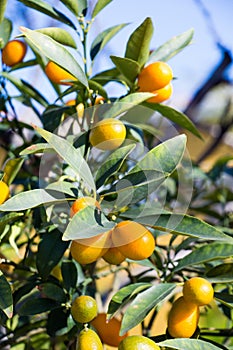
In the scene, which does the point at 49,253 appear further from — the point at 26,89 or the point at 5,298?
the point at 26,89

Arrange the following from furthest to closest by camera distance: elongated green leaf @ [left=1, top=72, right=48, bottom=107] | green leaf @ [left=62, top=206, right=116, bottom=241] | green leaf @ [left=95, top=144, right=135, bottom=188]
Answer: elongated green leaf @ [left=1, top=72, right=48, bottom=107] < green leaf @ [left=95, top=144, right=135, bottom=188] < green leaf @ [left=62, top=206, right=116, bottom=241]

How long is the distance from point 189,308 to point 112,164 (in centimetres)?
19

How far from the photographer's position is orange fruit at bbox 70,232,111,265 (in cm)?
57

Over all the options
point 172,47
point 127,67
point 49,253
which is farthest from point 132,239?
point 172,47

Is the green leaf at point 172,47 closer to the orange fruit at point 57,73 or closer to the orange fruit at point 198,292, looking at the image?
the orange fruit at point 57,73

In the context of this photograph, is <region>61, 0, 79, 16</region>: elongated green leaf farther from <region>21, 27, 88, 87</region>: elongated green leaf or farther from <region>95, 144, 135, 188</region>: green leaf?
<region>95, 144, 135, 188</region>: green leaf

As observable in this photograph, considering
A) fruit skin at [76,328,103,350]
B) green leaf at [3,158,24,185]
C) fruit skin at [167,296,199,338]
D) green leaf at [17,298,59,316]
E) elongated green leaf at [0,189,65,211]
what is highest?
elongated green leaf at [0,189,65,211]

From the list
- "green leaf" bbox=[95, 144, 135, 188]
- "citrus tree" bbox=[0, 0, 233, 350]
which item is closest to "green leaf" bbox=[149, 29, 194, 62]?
"citrus tree" bbox=[0, 0, 233, 350]

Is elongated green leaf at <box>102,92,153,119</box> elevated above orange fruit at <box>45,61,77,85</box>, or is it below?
below

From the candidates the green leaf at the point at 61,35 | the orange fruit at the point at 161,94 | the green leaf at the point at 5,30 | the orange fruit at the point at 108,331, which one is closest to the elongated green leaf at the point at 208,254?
the orange fruit at the point at 108,331

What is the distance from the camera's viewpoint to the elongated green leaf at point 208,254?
0.66m

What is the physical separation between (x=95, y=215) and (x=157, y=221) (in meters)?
0.08

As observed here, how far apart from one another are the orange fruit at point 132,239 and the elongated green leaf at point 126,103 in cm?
16

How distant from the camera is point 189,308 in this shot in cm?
62
